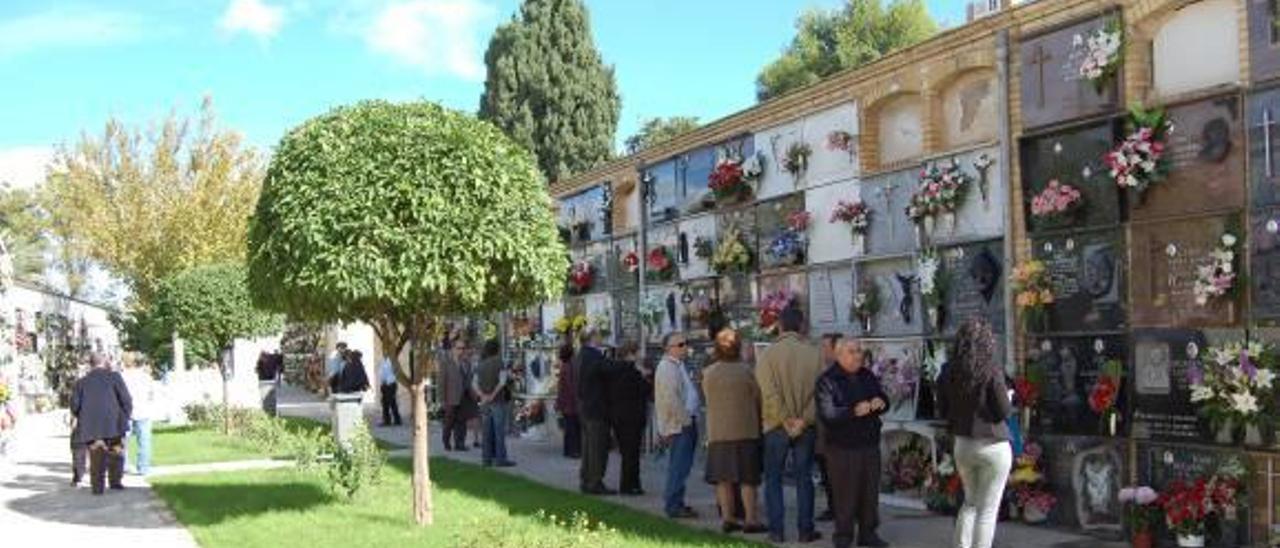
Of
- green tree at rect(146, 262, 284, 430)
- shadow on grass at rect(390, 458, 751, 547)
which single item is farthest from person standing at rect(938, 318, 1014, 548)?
green tree at rect(146, 262, 284, 430)

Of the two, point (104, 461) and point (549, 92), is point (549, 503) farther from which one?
point (549, 92)

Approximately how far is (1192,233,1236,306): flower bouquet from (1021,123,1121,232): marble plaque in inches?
35.4

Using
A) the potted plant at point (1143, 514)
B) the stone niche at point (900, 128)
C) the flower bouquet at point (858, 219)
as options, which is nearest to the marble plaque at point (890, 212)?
the flower bouquet at point (858, 219)

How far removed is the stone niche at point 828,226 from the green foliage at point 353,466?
187 inches

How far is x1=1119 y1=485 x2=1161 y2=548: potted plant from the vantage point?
9000 mm

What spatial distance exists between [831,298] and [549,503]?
11.2 ft

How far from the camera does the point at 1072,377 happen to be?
1005cm

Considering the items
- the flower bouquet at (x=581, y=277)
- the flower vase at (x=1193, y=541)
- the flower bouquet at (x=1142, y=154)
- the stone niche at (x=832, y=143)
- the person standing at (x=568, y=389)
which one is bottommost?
the flower vase at (x=1193, y=541)

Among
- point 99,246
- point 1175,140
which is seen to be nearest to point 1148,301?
point 1175,140

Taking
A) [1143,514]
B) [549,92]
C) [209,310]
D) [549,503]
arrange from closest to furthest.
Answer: [1143,514]
[549,503]
[209,310]
[549,92]

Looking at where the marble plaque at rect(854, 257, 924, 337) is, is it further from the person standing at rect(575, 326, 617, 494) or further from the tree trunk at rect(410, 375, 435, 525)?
the tree trunk at rect(410, 375, 435, 525)

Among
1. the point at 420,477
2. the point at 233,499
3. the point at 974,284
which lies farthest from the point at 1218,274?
the point at 233,499

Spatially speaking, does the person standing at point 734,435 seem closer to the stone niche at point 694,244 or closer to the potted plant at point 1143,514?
the potted plant at point 1143,514

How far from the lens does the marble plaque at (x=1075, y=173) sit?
969 centimetres
